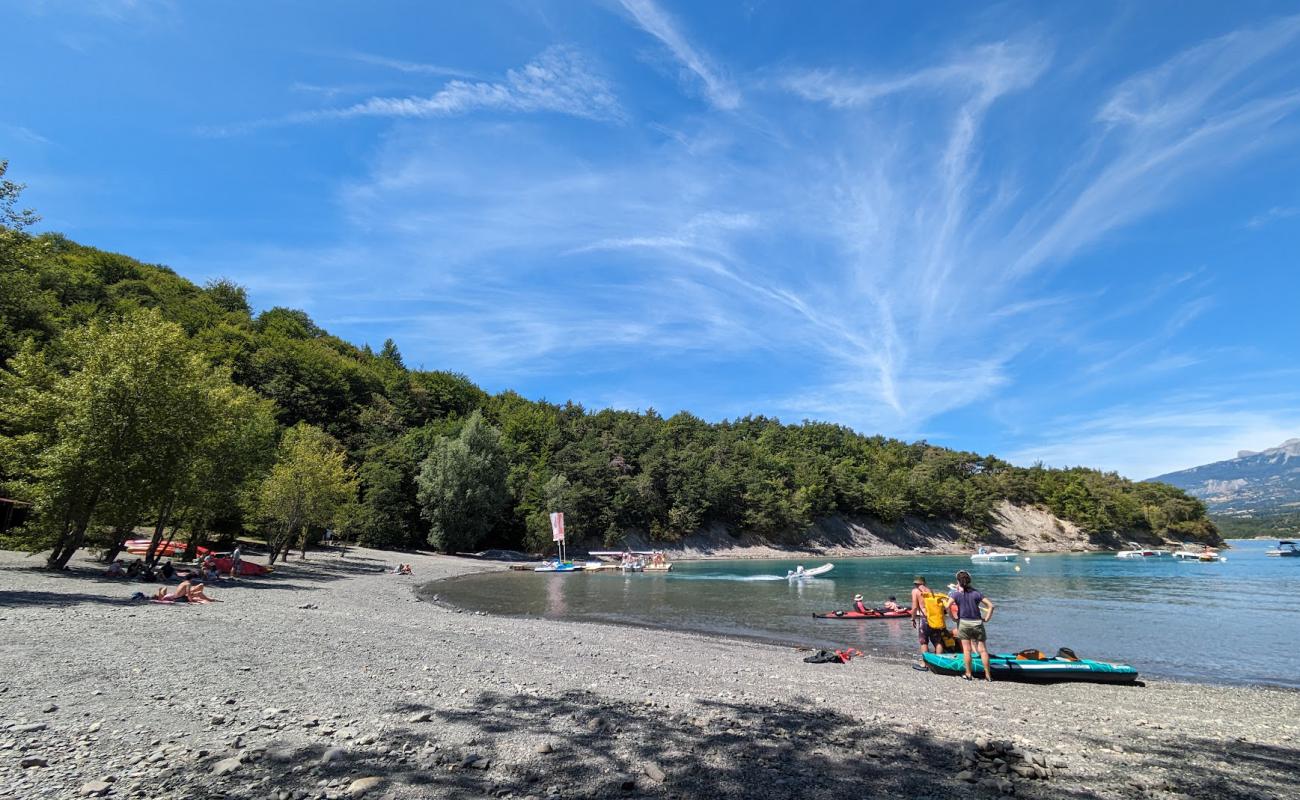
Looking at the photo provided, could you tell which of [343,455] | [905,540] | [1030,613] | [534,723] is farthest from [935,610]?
[905,540]

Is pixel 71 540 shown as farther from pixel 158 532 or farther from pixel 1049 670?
pixel 1049 670

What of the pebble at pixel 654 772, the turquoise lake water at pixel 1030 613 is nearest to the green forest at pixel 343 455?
the turquoise lake water at pixel 1030 613

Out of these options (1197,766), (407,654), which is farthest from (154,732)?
(1197,766)

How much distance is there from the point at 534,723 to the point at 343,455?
1805 inches

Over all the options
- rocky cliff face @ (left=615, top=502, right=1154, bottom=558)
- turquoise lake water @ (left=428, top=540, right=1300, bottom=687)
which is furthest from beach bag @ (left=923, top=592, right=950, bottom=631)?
rocky cliff face @ (left=615, top=502, right=1154, bottom=558)

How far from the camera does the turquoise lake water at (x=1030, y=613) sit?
19719mm

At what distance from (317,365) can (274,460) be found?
6247cm

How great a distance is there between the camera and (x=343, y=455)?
4772 cm

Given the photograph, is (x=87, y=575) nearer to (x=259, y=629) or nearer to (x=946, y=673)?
(x=259, y=629)

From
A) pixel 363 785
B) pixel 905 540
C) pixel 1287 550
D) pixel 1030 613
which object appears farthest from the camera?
pixel 905 540

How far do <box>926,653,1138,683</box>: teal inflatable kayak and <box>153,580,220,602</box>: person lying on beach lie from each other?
74.3 feet

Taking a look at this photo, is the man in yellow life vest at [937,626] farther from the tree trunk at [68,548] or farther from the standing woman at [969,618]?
the tree trunk at [68,548]

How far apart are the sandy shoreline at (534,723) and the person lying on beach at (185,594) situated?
2.52 metres

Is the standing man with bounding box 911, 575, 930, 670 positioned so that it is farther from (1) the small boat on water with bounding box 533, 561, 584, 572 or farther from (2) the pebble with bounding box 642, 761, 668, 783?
(1) the small boat on water with bounding box 533, 561, 584, 572
